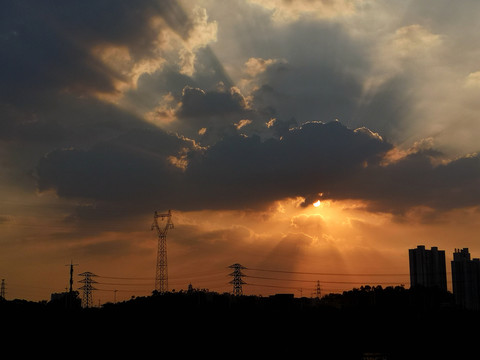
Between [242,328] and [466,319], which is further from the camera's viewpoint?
[466,319]

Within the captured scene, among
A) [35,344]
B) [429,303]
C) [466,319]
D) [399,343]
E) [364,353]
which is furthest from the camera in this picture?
[429,303]

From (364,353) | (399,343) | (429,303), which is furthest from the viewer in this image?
(429,303)

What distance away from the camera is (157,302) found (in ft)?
486

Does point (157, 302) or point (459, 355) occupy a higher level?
point (157, 302)

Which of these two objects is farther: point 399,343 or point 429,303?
point 429,303

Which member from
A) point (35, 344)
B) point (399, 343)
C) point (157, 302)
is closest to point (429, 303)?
point (399, 343)

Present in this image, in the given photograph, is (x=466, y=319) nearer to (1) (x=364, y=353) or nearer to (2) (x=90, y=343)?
(1) (x=364, y=353)

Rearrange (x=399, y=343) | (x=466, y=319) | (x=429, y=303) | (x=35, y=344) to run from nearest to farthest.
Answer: (x=35, y=344) < (x=399, y=343) < (x=466, y=319) < (x=429, y=303)

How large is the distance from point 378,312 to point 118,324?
218 ft

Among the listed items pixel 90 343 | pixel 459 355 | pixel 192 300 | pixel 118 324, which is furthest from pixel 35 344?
pixel 459 355

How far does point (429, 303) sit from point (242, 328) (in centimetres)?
8561

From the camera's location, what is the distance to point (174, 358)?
106 meters

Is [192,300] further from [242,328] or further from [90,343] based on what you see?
[90,343]

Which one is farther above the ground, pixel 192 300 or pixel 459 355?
pixel 192 300
